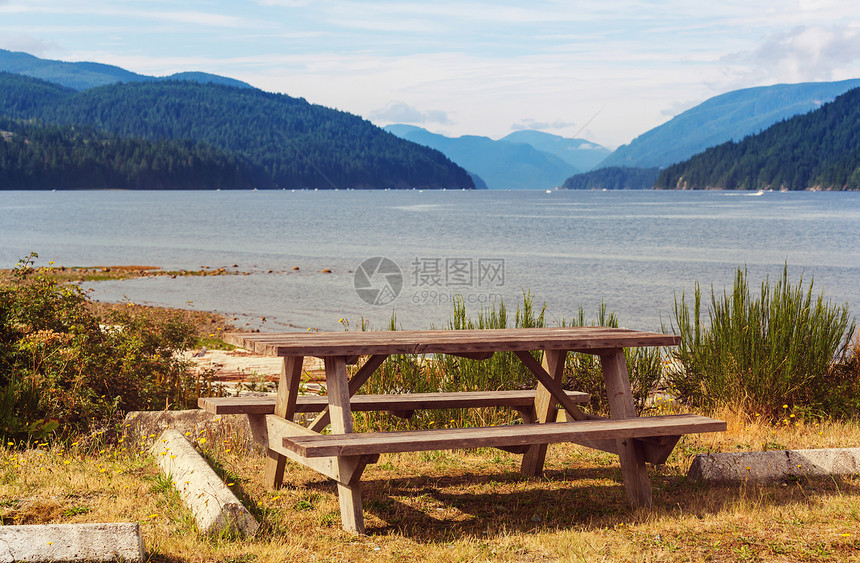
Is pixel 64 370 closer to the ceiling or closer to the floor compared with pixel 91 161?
closer to the floor

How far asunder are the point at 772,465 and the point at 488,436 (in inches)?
90.2

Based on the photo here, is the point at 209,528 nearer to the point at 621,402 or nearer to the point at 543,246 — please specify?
the point at 621,402

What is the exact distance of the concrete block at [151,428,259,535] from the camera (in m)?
3.93

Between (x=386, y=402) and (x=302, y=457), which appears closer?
(x=302, y=457)

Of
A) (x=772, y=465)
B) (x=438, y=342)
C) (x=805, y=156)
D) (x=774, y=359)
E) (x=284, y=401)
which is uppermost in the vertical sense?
(x=805, y=156)

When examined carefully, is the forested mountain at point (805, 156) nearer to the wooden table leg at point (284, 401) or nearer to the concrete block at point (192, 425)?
the concrete block at point (192, 425)

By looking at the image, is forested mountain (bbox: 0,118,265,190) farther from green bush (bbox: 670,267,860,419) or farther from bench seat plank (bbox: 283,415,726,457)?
bench seat plank (bbox: 283,415,726,457)

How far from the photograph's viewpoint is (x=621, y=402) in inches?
196

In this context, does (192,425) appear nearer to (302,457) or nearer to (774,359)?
(302,457)

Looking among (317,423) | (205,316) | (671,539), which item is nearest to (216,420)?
(317,423)

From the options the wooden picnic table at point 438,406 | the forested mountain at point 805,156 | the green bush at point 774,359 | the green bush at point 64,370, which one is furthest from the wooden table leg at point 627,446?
the forested mountain at point 805,156

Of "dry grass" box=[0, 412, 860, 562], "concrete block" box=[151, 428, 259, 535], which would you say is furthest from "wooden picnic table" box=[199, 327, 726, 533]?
"concrete block" box=[151, 428, 259, 535]

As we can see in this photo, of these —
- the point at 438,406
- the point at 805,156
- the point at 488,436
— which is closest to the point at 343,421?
the point at 488,436

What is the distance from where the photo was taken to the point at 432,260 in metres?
37.7
